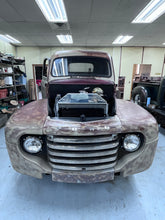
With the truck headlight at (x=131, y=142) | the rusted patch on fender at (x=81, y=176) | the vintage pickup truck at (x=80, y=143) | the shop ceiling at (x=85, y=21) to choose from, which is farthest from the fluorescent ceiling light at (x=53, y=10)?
the rusted patch on fender at (x=81, y=176)

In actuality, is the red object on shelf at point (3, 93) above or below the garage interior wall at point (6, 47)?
below

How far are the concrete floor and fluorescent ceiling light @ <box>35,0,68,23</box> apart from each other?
403 centimetres

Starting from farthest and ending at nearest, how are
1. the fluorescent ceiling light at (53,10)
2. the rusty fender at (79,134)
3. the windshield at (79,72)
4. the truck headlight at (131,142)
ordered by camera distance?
the fluorescent ceiling light at (53,10), the windshield at (79,72), the truck headlight at (131,142), the rusty fender at (79,134)

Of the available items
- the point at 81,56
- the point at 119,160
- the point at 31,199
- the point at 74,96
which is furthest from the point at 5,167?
the point at 81,56

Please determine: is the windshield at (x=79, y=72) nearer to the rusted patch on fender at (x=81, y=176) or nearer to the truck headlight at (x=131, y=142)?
the truck headlight at (x=131, y=142)

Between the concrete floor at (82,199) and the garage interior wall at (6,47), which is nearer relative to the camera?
the concrete floor at (82,199)

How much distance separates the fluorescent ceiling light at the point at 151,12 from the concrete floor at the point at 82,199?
4211mm

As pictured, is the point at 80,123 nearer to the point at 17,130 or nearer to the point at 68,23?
the point at 17,130

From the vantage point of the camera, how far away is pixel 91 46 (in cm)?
736

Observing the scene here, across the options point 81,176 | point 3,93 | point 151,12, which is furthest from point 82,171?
point 3,93

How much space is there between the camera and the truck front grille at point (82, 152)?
1.12 m

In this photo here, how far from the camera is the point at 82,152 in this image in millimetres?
1153

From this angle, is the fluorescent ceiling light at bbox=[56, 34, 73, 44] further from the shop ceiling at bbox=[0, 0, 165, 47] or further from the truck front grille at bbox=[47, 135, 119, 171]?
the truck front grille at bbox=[47, 135, 119, 171]

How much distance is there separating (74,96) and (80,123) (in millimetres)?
561
